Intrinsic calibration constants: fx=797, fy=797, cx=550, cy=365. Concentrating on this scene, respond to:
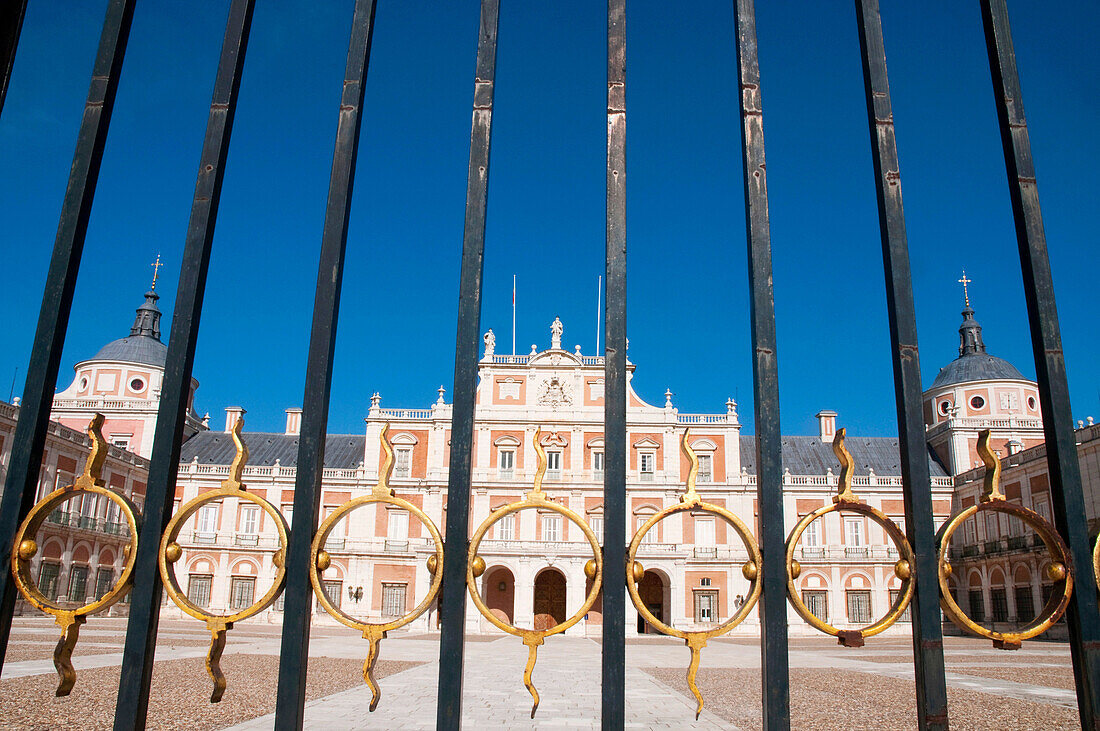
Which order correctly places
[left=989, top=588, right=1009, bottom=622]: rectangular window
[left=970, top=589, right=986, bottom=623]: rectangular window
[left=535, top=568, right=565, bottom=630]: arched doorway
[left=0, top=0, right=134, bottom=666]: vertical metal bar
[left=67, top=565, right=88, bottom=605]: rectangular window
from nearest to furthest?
[left=0, top=0, right=134, bottom=666]: vertical metal bar
[left=67, top=565, right=88, bottom=605]: rectangular window
[left=989, top=588, right=1009, bottom=622]: rectangular window
[left=970, top=589, right=986, bottom=623]: rectangular window
[left=535, top=568, right=565, bottom=630]: arched doorway

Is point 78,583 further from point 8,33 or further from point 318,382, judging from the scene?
point 318,382

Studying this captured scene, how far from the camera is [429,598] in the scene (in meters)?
2.14

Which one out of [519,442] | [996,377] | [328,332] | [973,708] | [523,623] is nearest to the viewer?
[328,332]

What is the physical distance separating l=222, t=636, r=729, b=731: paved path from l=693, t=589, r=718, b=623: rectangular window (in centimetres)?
2149

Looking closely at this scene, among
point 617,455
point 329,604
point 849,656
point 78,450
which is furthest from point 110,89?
point 78,450

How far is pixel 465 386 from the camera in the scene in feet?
7.36

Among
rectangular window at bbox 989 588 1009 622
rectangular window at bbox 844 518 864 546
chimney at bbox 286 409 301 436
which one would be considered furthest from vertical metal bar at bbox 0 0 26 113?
chimney at bbox 286 409 301 436

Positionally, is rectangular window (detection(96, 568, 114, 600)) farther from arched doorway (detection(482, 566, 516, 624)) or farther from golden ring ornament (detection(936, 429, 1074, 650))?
golden ring ornament (detection(936, 429, 1074, 650))

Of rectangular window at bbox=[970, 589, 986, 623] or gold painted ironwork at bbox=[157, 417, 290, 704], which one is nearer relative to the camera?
gold painted ironwork at bbox=[157, 417, 290, 704]

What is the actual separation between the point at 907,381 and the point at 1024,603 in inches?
1311

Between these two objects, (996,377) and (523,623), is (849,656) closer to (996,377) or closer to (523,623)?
(523,623)

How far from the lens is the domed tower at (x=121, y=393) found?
37562mm

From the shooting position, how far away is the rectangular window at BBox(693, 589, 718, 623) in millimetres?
33531

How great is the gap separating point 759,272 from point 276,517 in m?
1.49
